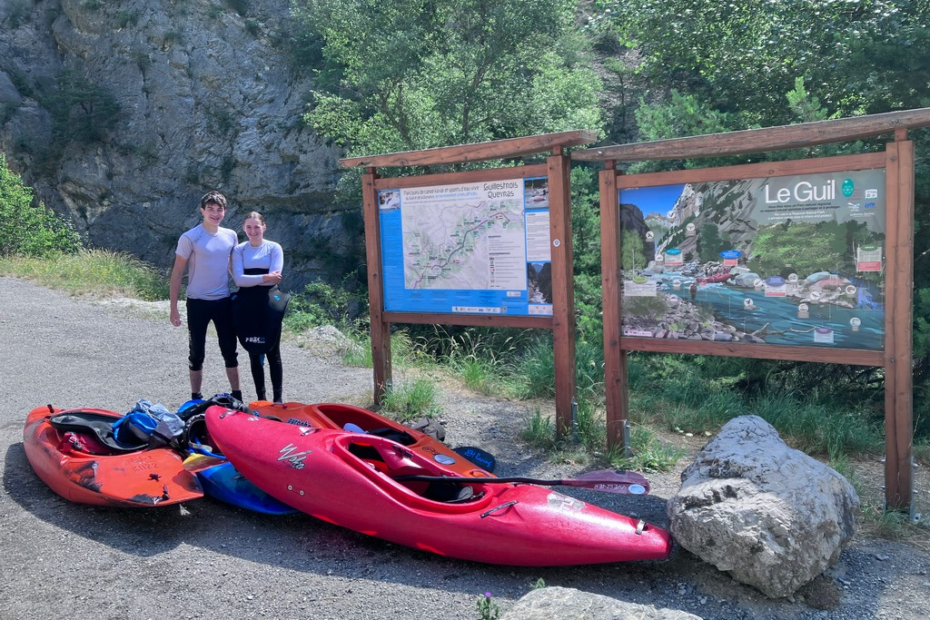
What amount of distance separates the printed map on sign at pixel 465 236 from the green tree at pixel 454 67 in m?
9.10

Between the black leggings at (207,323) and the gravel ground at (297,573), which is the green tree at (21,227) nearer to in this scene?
the black leggings at (207,323)

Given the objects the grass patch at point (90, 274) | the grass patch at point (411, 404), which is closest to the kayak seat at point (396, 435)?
the grass patch at point (411, 404)

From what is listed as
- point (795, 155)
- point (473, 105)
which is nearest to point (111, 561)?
point (795, 155)

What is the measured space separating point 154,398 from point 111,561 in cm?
404

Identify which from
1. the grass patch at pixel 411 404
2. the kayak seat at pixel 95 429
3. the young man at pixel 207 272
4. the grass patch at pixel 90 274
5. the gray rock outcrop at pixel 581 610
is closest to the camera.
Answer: the gray rock outcrop at pixel 581 610

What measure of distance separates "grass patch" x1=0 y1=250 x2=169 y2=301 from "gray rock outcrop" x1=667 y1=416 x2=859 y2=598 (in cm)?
1235

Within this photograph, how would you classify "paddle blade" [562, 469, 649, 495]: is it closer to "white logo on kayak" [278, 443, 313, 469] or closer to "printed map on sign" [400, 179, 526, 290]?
"white logo on kayak" [278, 443, 313, 469]

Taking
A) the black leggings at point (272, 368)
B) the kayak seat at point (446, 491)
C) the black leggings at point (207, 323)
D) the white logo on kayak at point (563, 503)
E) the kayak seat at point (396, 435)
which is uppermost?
the black leggings at point (207, 323)

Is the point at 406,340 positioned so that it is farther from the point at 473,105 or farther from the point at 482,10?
the point at 482,10

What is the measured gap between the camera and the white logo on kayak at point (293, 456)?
4465 millimetres

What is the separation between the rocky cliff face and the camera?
2530 cm

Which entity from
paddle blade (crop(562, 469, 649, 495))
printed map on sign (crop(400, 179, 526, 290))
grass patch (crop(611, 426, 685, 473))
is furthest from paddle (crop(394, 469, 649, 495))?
printed map on sign (crop(400, 179, 526, 290))

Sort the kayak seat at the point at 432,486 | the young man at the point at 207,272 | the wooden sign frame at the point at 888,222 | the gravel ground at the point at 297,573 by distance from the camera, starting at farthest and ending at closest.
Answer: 1. the young man at the point at 207,272
2. the kayak seat at the point at 432,486
3. the wooden sign frame at the point at 888,222
4. the gravel ground at the point at 297,573

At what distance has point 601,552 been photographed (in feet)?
12.6
